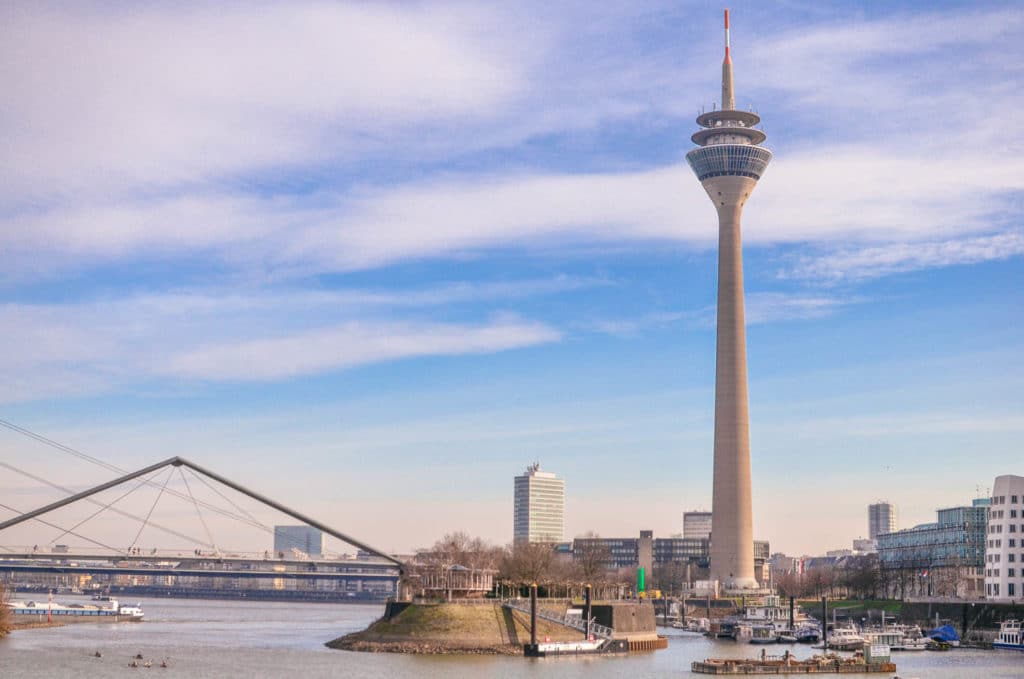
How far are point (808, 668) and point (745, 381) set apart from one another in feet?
290

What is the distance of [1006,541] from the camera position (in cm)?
10738

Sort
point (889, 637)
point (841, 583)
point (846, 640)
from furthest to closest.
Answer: point (841, 583)
point (889, 637)
point (846, 640)

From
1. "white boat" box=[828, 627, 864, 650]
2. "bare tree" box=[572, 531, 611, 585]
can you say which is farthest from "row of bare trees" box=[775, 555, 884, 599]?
"white boat" box=[828, 627, 864, 650]

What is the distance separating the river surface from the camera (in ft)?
219

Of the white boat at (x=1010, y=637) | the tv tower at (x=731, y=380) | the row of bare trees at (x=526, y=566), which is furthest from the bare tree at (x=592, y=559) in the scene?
the white boat at (x=1010, y=637)

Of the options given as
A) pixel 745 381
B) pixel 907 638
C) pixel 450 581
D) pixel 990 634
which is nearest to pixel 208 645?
pixel 450 581

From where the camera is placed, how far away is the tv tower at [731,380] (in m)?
158

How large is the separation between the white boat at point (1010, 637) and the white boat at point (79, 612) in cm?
8146

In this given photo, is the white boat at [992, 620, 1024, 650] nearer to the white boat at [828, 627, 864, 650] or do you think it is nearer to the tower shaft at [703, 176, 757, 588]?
the white boat at [828, 627, 864, 650]

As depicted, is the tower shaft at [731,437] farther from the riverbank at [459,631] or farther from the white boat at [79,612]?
the riverbank at [459,631]

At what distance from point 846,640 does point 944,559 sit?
68858 millimetres

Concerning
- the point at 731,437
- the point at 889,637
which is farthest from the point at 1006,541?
the point at 731,437

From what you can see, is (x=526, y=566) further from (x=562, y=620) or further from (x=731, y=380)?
(x=731, y=380)

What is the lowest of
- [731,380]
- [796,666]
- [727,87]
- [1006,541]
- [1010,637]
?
[1010,637]
